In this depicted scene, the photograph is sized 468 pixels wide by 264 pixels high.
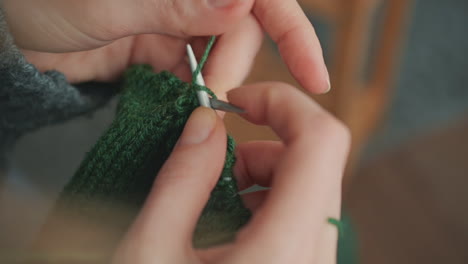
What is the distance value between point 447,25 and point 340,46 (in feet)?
2.64

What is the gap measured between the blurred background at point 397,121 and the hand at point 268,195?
0.30m

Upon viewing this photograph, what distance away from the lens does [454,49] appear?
58.2 inches

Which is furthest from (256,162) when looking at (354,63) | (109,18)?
(354,63)

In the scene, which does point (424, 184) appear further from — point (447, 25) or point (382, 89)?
point (447, 25)

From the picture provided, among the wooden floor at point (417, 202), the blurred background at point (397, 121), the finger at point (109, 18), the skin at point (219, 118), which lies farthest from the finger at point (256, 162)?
the wooden floor at point (417, 202)

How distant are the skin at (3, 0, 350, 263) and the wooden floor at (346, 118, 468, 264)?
794 mm

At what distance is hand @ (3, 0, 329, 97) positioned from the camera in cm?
43

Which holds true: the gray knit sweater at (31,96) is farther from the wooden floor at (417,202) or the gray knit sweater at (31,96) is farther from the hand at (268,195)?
the wooden floor at (417,202)

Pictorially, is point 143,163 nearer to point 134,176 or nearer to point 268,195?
point 134,176

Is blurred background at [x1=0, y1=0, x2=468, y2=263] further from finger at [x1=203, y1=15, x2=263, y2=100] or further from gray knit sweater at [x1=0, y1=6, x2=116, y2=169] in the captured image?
finger at [x1=203, y1=15, x2=263, y2=100]

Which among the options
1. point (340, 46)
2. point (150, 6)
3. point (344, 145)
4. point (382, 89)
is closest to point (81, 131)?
point (150, 6)

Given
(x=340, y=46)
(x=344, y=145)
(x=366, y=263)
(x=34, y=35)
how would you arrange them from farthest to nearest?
1. (x=366, y=263)
2. (x=340, y=46)
3. (x=34, y=35)
4. (x=344, y=145)

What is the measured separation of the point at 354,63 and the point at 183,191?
72 centimetres

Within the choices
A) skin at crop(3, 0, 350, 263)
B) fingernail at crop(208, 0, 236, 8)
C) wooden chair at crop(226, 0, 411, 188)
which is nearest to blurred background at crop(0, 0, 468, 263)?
wooden chair at crop(226, 0, 411, 188)
